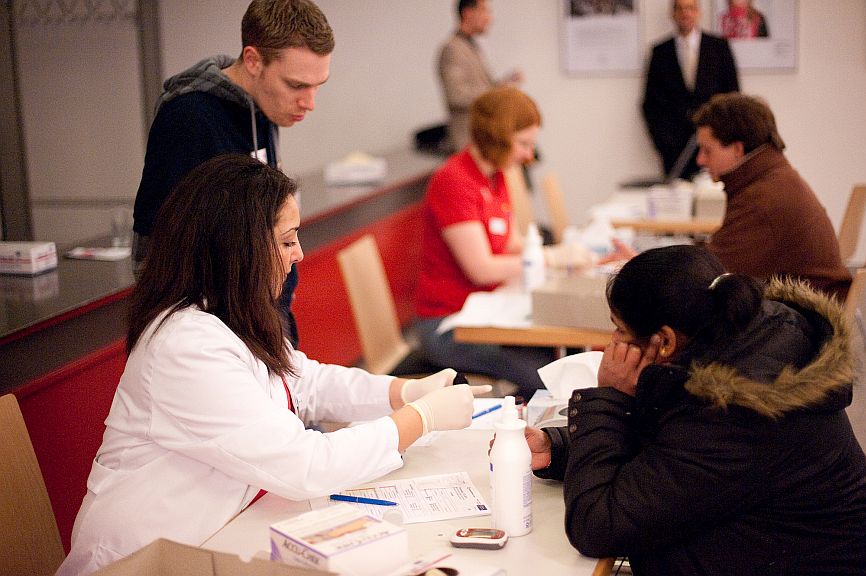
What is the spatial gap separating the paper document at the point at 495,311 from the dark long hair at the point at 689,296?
1.40 meters

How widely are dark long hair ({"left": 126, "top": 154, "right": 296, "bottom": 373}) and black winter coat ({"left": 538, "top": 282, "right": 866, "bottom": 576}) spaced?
0.61 metres

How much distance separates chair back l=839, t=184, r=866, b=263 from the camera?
461 centimetres

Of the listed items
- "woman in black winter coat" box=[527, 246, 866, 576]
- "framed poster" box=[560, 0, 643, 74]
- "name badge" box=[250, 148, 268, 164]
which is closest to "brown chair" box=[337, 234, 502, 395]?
"name badge" box=[250, 148, 268, 164]

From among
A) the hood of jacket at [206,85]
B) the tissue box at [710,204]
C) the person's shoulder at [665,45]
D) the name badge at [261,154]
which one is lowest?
the tissue box at [710,204]

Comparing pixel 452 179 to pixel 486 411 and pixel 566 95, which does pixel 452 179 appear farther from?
pixel 566 95

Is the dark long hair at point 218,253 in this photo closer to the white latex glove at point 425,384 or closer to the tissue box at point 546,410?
the white latex glove at point 425,384

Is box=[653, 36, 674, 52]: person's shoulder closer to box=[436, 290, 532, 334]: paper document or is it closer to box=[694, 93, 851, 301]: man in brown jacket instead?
box=[694, 93, 851, 301]: man in brown jacket

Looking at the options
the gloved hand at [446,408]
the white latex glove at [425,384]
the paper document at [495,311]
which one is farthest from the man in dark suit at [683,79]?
the gloved hand at [446,408]

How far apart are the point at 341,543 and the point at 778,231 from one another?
2.01 meters

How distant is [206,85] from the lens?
223 centimetres

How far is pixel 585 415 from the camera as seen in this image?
5.03 ft

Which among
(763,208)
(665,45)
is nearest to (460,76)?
(665,45)

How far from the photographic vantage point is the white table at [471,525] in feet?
4.66

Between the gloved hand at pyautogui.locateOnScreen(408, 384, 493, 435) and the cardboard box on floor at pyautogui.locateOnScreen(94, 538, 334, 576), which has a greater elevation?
the gloved hand at pyautogui.locateOnScreen(408, 384, 493, 435)
